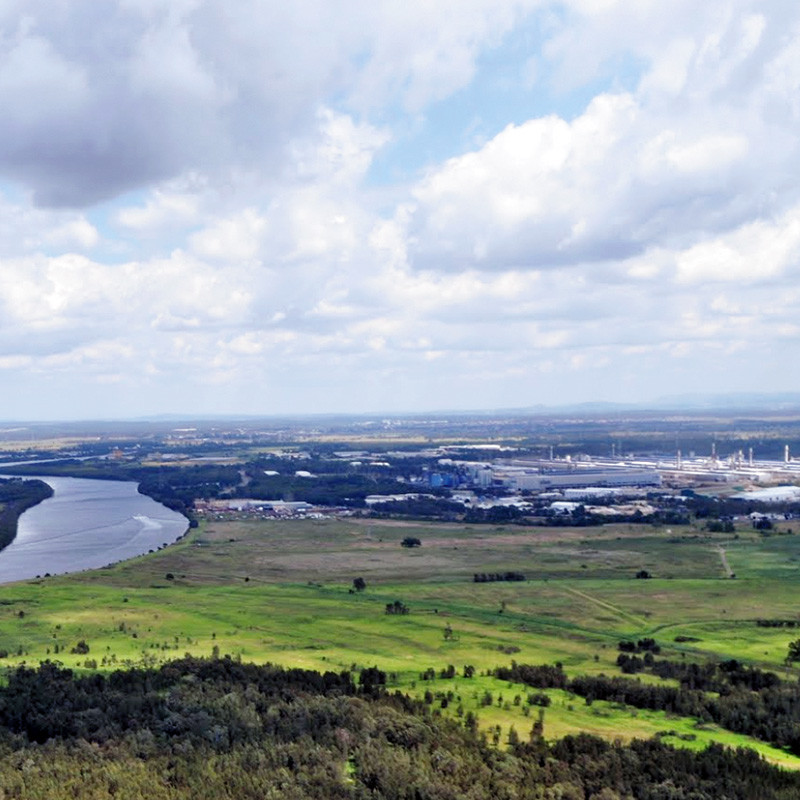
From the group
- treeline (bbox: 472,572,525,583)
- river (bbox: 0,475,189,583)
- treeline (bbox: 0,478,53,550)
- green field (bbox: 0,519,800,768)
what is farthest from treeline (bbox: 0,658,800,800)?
treeline (bbox: 0,478,53,550)

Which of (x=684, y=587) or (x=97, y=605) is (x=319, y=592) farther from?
(x=684, y=587)

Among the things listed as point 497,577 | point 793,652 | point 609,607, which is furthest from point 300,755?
point 497,577

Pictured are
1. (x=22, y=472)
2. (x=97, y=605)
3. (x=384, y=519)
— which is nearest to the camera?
(x=97, y=605)

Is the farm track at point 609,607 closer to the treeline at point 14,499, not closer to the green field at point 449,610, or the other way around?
the green field at point 449,610

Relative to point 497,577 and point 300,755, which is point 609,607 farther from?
point 300,755

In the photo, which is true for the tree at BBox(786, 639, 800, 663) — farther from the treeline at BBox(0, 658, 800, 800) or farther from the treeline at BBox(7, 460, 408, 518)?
the treeline at BBox(7, 460, 408, 518)

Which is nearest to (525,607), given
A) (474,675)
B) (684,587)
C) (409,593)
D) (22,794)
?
(409,593)
